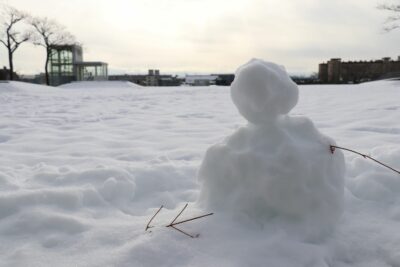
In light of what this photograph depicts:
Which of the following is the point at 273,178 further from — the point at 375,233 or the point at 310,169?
the point at 375,233

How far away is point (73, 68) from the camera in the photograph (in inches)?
1310

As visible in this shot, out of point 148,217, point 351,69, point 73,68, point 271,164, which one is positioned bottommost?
point 148,217

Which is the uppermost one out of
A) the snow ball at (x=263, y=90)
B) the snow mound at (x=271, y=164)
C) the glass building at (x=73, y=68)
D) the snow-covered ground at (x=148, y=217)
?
the glass building at (x=73, y=68)

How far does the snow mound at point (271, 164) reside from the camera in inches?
56.9

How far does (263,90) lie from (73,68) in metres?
34.9

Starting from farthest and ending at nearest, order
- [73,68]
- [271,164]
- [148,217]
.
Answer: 1. [73,68]
2. [148,217]
3. [271,164]

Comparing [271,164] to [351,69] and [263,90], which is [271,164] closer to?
[263,90]

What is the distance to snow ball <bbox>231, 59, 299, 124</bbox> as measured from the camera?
5.02 feet

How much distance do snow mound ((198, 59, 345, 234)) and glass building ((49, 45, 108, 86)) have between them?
109 feet

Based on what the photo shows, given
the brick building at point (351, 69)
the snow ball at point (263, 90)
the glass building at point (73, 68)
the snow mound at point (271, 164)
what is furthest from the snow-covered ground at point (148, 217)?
the brick building at point (351, 69)

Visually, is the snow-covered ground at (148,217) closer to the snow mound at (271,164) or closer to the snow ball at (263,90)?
the snow mound at (271,164)

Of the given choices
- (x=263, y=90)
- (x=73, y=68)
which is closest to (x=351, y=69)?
(x=73, y=68)

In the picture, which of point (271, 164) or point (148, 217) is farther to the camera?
point (148, 217)

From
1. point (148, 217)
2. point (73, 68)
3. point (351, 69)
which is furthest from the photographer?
point (351, 69)
